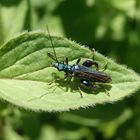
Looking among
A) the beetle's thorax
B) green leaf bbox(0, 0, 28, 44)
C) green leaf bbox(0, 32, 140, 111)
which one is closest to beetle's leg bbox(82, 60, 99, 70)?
green leaf bbox(0, 32, 140, 111)

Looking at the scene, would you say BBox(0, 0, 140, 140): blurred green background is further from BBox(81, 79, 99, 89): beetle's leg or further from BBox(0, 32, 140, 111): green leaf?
BBox(0, 32, 140, 111): green leaf

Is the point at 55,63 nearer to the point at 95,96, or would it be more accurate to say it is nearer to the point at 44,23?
the point at 95,96

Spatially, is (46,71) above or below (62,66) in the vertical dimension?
above

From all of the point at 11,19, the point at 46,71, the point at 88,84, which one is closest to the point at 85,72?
the point at 88,84

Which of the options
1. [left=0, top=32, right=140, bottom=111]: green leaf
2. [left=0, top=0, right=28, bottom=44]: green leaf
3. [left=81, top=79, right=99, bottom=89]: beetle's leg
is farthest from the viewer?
[left=0, top=0, right=28, bottom=44]: green leaf

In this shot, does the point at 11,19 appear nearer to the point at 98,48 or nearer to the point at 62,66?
the point at 62,66

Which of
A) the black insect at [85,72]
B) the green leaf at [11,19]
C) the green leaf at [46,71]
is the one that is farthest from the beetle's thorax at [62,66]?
the green leaf at [11,19]
